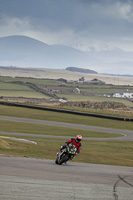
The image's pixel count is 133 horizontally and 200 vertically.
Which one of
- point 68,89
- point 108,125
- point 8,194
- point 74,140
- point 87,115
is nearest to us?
point 8,194

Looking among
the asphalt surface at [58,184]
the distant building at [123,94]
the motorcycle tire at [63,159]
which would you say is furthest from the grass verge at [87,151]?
the distant building at [123,94]

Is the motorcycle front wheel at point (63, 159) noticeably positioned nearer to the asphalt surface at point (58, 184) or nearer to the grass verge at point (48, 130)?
the asphalt surface at point (58, 184)

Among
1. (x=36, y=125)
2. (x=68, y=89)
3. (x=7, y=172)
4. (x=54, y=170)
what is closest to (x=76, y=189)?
(x=7, y=172)

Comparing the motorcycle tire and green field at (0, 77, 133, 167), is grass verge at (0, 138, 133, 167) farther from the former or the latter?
the motorcycle tire

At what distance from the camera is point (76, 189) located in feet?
46.8

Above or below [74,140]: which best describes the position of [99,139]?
below

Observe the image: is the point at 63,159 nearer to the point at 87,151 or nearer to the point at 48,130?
the point at 87,151

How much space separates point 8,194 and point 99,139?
131 ft

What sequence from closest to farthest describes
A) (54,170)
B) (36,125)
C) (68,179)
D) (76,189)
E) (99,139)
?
(76,189) < (68,179) < (54,170) < (99,139) < (36,125)

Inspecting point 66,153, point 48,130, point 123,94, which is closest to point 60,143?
point 48,130

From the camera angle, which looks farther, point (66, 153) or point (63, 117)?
point (63, 117)

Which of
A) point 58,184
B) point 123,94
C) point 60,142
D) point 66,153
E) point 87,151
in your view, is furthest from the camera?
point 123,94

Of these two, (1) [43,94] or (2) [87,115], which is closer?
(2) [87,115]

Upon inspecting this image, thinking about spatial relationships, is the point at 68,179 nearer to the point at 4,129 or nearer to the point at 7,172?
the point at 7,172
